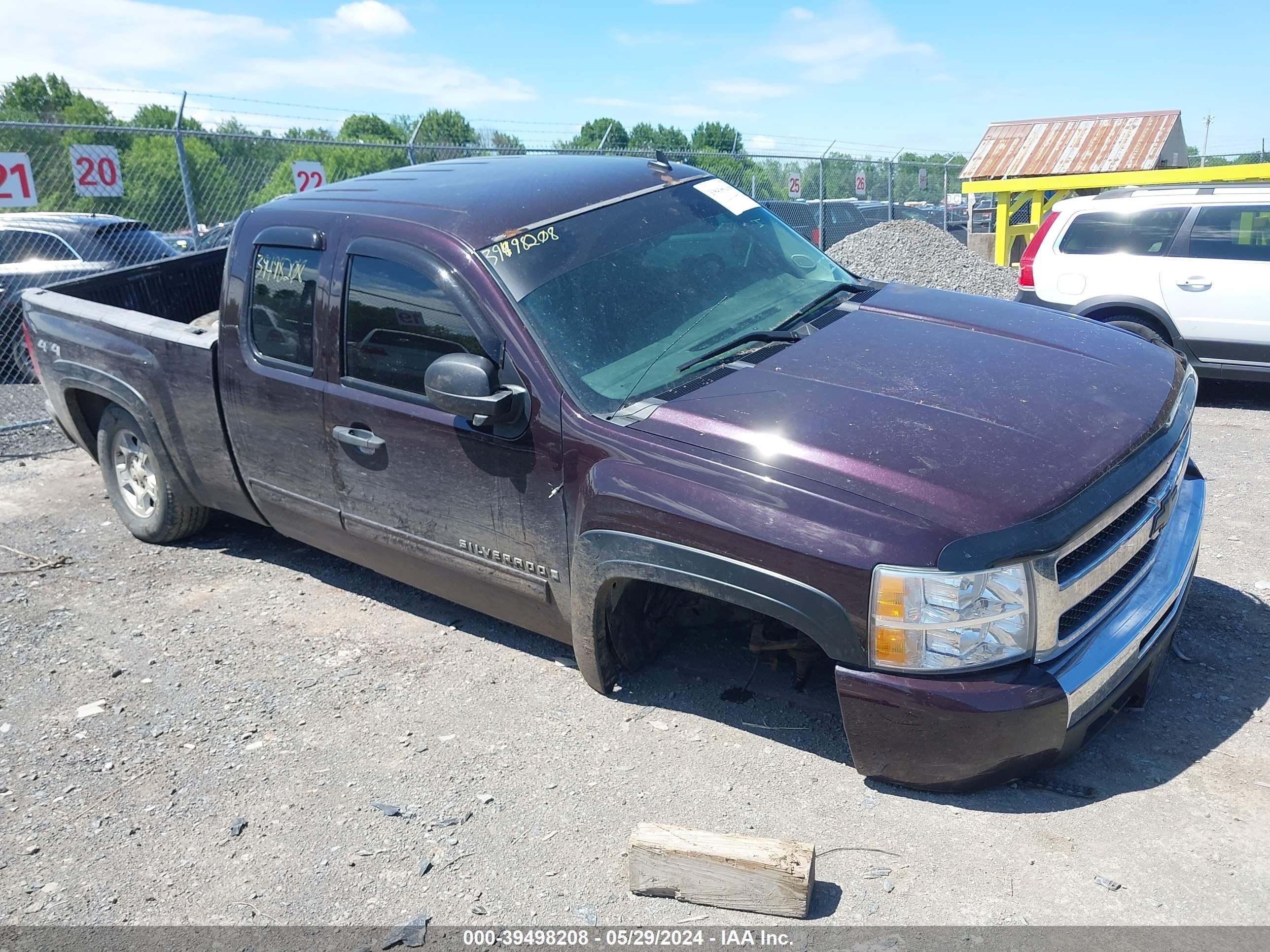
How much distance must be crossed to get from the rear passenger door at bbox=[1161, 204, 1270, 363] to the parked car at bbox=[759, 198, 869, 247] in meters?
8.70

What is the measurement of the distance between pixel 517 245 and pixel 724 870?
233 centimetres

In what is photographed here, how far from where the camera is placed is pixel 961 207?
38.0m

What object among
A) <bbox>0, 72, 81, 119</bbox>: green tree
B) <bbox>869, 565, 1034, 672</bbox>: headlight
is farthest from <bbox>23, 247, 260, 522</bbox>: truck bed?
<bbox>0, 72, 81, 119</bbox>: green tree

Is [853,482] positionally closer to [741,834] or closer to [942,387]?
[942,387]

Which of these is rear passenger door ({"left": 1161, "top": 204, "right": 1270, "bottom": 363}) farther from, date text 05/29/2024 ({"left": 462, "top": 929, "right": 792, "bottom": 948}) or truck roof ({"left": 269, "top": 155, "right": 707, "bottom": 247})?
date text 05/29/2024 ({"left": 462, "top": 929, "right": 792, "bottom": 948})

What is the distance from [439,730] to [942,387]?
7.21 feet

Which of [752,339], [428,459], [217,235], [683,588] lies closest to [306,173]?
[217,235]

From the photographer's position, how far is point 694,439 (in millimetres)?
3246

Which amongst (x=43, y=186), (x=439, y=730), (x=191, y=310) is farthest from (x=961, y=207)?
(x=439, y=730)

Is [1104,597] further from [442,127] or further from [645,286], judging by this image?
[442,127]

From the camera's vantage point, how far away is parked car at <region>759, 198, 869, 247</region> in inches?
718

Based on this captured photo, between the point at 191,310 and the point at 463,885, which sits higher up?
the point at 191,310

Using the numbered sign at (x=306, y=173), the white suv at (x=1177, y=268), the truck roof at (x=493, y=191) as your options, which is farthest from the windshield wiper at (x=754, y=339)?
the numbered sign at (x=306, y=173)

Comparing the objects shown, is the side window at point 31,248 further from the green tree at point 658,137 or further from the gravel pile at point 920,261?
the green tree at point 658,137
